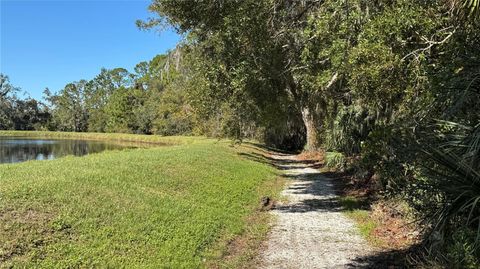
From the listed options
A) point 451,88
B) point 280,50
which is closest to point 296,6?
point 280,50

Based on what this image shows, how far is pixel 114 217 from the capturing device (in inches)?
313

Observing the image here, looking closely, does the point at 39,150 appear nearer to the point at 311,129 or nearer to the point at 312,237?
the point at 311,129

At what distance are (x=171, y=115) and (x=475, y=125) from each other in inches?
2293

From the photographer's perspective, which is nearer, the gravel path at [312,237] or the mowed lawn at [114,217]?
the mowed lawn at [114,217]

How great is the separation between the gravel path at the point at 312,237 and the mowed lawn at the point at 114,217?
883 millimetres

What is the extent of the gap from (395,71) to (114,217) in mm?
5579

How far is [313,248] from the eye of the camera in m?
8.48

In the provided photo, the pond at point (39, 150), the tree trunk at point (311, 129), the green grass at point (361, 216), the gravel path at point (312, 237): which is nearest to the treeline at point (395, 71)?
the green grass at point (361, 216)

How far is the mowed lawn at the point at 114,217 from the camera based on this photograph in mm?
6383

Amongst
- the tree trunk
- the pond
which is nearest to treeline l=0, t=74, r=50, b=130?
the pond

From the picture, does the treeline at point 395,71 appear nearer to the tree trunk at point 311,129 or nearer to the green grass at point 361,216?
the green grass at point 361,216

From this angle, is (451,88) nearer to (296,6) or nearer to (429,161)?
(429,161)

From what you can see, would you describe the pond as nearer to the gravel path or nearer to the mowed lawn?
the mowed lawn

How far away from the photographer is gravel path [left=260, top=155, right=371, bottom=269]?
7750 millimetres
